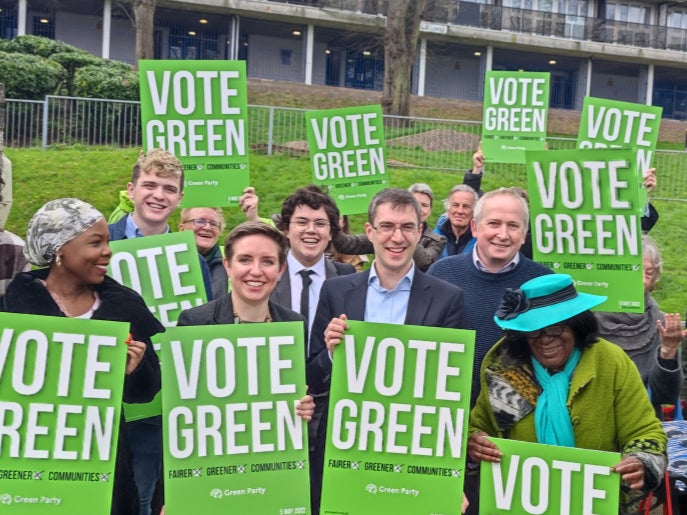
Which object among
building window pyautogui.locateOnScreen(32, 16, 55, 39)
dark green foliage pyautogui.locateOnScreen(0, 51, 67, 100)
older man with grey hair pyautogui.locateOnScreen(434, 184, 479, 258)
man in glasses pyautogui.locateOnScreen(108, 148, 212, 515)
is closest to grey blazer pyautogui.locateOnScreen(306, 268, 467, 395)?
man in glasses pyautogui.locateOnScreen(108, 148, 212, 515)

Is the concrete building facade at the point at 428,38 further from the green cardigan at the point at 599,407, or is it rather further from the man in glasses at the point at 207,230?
the green cardigan at the point at 599,407

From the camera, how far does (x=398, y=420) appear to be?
12.6ft

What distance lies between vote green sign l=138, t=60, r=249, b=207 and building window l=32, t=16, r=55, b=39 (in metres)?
34.6

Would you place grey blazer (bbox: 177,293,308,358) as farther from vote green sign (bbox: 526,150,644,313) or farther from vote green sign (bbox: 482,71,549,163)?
vote green sign (bbox: 482,71,549,163)

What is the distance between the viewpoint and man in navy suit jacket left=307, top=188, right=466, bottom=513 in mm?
4238

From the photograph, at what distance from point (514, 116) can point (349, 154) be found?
2.30 m

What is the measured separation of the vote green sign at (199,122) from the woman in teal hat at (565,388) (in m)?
2.67

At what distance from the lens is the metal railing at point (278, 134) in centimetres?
1744

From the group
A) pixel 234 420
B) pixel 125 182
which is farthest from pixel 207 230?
pixel 125 182

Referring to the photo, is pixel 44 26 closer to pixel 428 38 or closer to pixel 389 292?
pixel 428 38

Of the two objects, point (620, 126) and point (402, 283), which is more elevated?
point (620, 126)

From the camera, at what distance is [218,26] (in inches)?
1620

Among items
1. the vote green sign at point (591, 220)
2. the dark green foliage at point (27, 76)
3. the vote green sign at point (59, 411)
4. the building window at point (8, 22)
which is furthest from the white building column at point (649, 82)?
the vote green sign at point (59, 411)

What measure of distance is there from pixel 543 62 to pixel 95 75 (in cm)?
3176
